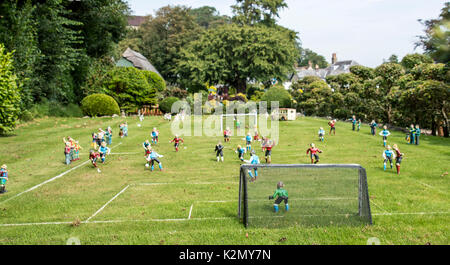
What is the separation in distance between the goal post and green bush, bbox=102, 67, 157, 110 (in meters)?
43.3

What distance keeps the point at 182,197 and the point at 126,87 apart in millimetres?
40055

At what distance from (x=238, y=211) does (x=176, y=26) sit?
7683 centimetres

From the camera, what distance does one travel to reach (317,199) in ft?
35.5

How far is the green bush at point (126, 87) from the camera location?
169 ft

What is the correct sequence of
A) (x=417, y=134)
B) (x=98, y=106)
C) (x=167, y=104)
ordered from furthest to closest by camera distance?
(x=167, y=104)
(x=98, y=106)
(x=417, y=134)

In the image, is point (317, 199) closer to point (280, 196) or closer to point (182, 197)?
point (280, 196)

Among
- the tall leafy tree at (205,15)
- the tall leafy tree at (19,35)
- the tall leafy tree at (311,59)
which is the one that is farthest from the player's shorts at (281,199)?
the tall leafy tree at (311,59)

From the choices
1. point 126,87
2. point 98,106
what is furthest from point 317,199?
point 126,87

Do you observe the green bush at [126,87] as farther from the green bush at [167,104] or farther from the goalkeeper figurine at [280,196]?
the goalkeeper figurine at [280,196]

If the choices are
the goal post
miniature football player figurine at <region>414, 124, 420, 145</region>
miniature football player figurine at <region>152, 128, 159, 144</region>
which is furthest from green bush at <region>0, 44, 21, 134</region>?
miniature football player figurine at <region>414, 124, 420, 145</region>

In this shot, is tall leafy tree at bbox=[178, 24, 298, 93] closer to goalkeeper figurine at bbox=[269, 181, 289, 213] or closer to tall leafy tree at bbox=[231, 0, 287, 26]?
tall leafy tree at bbox=[231, 0, 287, 26]

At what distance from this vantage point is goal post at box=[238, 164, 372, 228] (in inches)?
425

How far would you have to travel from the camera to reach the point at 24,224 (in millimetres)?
11688
